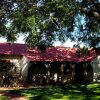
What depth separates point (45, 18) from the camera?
23.6 m

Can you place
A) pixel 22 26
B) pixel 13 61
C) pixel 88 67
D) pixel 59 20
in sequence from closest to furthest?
1. pixel 22 26
2. pixel 59 20
3. pixel 13 61
4. pixel 88 67

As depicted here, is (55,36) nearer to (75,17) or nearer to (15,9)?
(75,17)

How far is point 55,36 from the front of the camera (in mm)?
27047

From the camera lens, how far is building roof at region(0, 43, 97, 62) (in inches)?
1528

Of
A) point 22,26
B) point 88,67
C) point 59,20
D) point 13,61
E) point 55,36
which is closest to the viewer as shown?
point 22,26

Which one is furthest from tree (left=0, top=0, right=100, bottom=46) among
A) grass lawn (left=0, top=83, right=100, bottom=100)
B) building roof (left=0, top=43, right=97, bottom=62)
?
building roof (left=0, top=43, right=97, bottom=62)

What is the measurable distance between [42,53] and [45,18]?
17625mm

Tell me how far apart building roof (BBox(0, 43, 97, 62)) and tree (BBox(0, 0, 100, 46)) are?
9831mm

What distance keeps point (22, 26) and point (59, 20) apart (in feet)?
10.7

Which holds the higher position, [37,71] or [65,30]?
[65,30]

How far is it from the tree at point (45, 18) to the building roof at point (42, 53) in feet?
32.3

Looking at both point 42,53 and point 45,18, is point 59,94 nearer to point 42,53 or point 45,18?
point 45,18

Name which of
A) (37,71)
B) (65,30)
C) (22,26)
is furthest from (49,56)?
(22,26)

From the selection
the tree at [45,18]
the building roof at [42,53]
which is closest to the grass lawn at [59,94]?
the tree at [45,18]
